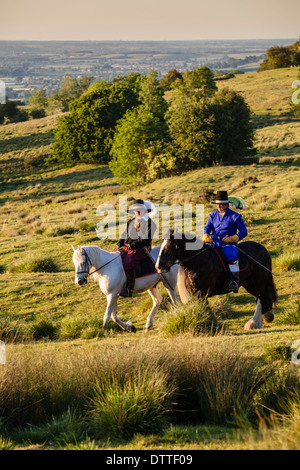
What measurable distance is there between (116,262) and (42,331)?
247 centimetres

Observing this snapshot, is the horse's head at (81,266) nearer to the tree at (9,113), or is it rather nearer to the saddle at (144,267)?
the saddle at (144,267)

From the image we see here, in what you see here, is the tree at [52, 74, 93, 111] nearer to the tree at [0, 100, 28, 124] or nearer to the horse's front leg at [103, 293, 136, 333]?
the tree at [0, 100, 28, 124]

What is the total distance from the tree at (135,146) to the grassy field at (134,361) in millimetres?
20883

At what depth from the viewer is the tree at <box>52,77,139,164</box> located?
6850 centimetres

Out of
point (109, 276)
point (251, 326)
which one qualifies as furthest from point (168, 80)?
point (251, 326)

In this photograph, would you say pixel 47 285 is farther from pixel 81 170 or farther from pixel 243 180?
pixel 81 170

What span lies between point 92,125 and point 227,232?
202ft

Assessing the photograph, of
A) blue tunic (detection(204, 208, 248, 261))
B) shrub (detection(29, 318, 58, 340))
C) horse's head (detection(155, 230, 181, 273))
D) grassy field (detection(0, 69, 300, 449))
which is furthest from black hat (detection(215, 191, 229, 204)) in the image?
shrub (detection(29, 318, 58, 340))

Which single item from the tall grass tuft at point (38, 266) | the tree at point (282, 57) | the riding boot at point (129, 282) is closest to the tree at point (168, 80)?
the tree at point (282, 57)

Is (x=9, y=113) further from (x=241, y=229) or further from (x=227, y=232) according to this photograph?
(x=241, y=229)

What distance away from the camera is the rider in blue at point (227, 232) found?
36.3 feet

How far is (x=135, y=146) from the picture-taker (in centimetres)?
5016

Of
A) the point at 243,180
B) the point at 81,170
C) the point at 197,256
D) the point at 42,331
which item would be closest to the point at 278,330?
the point at 197,256

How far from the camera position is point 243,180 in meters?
33.7
